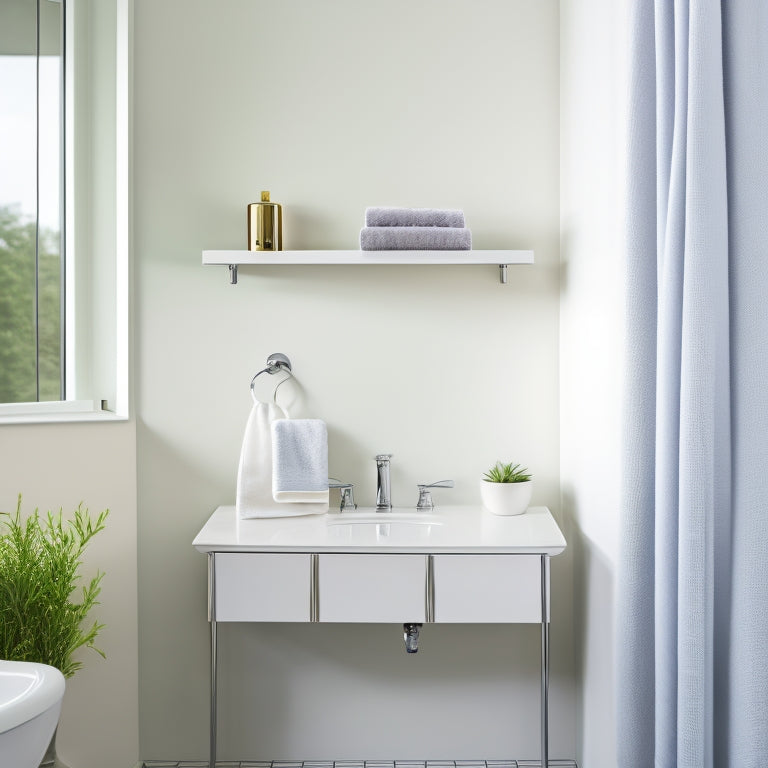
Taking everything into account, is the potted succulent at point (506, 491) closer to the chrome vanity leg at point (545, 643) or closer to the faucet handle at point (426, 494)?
the faucet handle at point (426, 494)

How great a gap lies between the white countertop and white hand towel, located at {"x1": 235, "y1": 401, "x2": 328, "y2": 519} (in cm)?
2

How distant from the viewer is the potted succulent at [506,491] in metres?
2.15

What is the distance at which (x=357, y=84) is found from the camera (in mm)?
2279

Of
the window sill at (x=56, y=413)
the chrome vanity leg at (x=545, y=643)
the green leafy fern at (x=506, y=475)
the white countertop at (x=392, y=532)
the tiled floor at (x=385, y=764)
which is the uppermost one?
the window sill at (x=56, y=413)

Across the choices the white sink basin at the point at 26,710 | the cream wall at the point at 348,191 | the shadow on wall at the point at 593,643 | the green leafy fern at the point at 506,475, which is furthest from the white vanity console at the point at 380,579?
the white sink basin at the point at 26,710

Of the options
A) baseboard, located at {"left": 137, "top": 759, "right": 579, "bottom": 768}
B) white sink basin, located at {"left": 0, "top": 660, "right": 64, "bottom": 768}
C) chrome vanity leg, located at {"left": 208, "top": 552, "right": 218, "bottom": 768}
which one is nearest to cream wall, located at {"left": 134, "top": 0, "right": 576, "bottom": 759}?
baseboard, located at {"left": 137, "top": 759, "right": 579, "bottom": 768}

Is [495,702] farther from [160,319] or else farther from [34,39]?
[34,39]

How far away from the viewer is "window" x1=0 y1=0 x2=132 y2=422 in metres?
2.16

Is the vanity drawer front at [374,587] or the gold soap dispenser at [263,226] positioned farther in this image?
the gold soap dispenser at [263,226]

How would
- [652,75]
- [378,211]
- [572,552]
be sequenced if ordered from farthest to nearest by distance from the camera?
[572,552]
[378,211]
[652,75]

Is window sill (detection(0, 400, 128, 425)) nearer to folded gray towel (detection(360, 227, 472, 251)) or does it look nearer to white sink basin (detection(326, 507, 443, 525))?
white sink basin (detection(326, 507, 443, 525))

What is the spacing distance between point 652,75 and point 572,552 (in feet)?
4.44

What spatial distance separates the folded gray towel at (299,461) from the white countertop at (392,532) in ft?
0.25

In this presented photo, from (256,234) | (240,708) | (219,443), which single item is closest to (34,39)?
(256,234)
